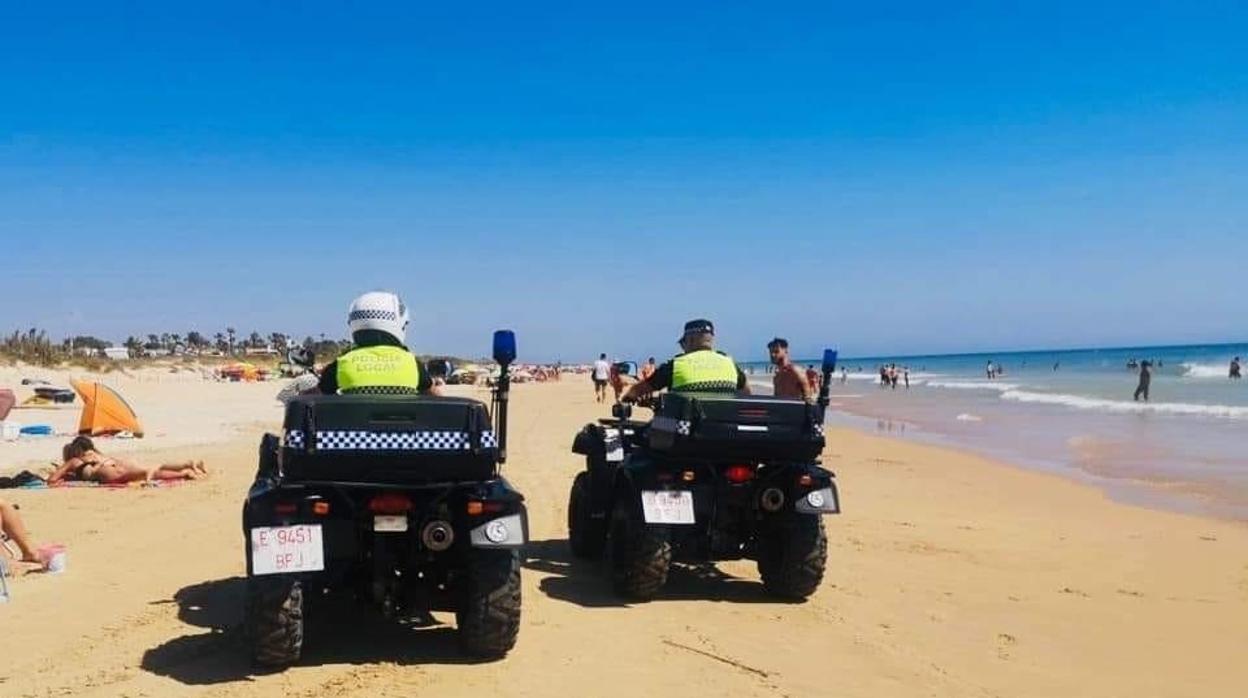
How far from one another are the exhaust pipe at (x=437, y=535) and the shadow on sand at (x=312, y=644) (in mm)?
784

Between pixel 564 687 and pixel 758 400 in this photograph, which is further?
pixel 758 400

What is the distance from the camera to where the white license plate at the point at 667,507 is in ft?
22.5

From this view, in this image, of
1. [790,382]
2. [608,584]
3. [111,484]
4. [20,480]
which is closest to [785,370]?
[790,382]

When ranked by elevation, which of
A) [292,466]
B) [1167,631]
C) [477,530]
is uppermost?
[292,466]

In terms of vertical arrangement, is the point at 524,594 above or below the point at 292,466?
below

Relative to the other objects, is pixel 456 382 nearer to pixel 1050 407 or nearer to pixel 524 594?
pixel 1050 407

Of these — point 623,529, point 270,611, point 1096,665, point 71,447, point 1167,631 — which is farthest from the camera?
point 71,447

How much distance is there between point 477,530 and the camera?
17.7 feet

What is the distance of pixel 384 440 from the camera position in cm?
520

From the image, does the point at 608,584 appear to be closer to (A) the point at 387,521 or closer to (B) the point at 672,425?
(B) the point at 672,425

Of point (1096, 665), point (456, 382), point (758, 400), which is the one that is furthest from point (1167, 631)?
Answer: point (456, 382)

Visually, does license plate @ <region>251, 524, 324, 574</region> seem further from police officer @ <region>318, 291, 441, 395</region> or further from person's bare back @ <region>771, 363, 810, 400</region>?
person's bare back @ <region>771, 363, 810, 400</region>

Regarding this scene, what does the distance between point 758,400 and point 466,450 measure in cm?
234

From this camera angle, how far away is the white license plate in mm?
6871
